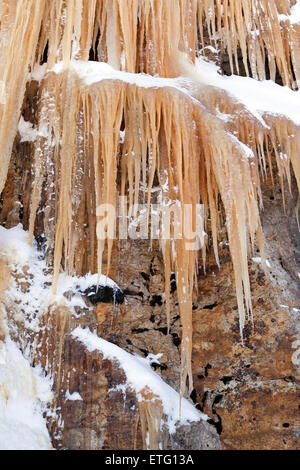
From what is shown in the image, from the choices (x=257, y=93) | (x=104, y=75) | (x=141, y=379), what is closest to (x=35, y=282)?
(x=141, y=379)

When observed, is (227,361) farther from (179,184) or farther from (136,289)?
(179,184)

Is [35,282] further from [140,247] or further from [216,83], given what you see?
[216,83]

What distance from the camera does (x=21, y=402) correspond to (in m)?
3.29

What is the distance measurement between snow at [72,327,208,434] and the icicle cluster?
258 millimetres

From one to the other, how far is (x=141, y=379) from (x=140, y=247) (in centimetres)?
118

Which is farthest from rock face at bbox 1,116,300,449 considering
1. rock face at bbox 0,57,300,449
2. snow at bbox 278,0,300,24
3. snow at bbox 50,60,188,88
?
snow at bbox 278,0,300,24

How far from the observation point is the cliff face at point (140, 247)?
355cm

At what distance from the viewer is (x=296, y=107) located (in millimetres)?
4422

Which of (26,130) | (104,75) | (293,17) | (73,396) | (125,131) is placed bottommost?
(73,396)

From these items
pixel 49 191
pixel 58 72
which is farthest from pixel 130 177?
pixel 58 72

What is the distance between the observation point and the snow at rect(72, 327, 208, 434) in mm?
3537

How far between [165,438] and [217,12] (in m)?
3.78

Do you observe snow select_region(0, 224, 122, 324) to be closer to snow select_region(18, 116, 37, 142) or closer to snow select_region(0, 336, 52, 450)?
snow select_region(0, 336, 52, 450)

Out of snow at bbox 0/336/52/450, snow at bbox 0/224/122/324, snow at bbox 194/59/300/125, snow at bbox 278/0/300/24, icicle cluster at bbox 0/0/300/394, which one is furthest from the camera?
snow at bbox 278/0/300/24
